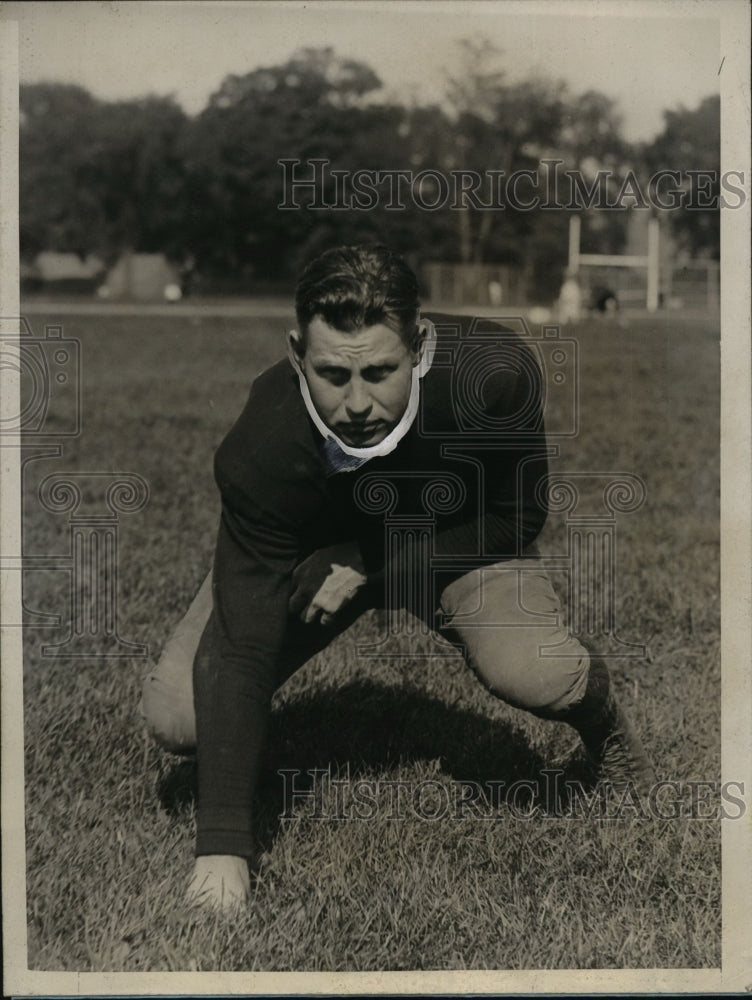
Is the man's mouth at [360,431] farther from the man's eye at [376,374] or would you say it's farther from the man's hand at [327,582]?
the man's hand at [327,582]

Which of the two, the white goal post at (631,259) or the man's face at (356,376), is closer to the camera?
the man's face at (356,376)

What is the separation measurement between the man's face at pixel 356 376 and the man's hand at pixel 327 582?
0.35 m

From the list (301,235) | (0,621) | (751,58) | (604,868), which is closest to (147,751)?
(0,621)

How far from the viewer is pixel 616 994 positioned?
260 centimetres

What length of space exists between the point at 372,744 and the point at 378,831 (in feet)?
1.47

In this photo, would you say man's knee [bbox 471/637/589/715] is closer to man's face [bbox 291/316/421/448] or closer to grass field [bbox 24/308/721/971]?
grass field [bbox 24/308/721/971]

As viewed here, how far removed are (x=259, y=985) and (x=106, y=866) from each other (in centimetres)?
47

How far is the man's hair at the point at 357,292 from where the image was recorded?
8.52 feet

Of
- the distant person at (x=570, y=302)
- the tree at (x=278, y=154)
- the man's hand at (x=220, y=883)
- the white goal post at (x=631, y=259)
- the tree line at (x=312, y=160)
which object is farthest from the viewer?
the distant person at (x=570, y=302)

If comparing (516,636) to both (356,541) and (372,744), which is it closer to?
(356,541)

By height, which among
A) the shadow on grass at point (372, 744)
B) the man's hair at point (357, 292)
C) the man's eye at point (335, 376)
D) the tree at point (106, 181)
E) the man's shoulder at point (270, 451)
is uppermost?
the tree at point (106, 181)

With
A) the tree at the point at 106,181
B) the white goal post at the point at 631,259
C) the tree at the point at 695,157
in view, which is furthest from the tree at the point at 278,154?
the white goal post at the point at 631,259

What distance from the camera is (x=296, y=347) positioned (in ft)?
8.90

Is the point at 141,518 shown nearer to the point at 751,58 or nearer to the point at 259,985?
the point at 259,985
